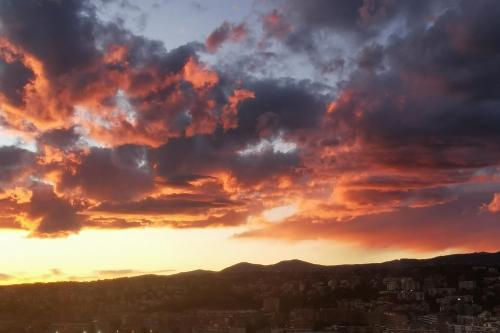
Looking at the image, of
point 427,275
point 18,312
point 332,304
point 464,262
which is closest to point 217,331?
point 332,304

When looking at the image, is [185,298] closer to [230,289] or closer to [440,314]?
[230,289]

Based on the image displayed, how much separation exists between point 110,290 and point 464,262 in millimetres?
94713

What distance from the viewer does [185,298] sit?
449 ft

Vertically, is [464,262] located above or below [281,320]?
above

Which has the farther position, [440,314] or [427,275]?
[427,275]

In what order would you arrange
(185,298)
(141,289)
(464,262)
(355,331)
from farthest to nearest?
1. (464,262)
2. (141,289)
3. (185,298)
4. (355,331)

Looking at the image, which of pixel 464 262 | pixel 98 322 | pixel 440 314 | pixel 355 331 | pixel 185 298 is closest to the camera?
pixel 355 331

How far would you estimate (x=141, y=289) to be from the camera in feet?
479

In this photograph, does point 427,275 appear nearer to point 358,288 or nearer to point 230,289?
point 358,288

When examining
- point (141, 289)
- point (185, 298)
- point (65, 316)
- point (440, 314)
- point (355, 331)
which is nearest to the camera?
point (355, 331)

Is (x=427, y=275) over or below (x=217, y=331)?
over

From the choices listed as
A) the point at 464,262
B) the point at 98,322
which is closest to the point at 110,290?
the point at 98,322

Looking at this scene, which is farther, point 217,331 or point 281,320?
point 281,320

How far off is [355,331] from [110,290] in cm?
7038
